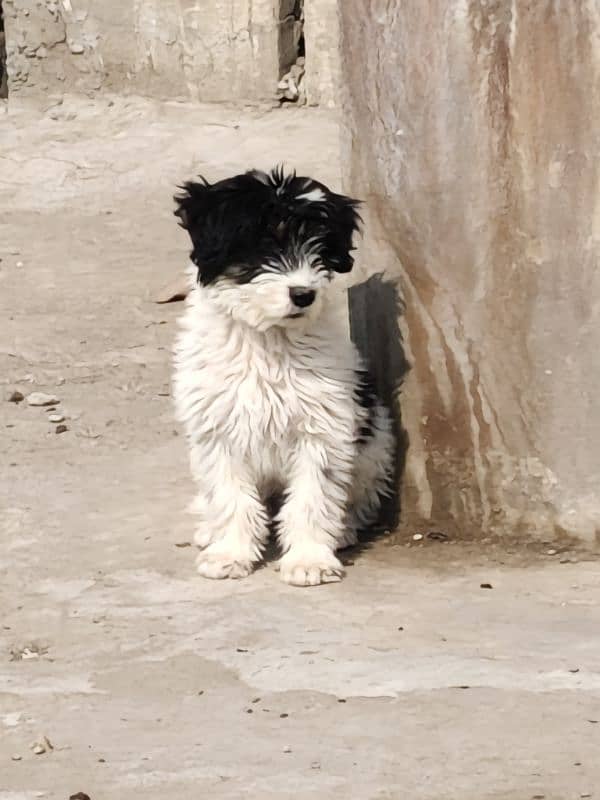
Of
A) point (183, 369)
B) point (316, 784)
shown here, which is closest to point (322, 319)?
point (183, 369)

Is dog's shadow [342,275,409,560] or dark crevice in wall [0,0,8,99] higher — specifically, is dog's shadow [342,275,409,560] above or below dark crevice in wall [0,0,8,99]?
below

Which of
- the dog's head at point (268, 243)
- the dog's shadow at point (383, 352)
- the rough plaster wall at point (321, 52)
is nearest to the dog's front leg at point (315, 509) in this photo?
the dog's shadow at point (383, 352)

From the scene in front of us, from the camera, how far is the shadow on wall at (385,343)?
5863 mm

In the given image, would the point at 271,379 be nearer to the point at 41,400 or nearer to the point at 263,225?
the point at 263,225

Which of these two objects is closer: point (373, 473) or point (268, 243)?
point (268, 243)

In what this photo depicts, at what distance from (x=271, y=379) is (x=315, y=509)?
18.3 inches

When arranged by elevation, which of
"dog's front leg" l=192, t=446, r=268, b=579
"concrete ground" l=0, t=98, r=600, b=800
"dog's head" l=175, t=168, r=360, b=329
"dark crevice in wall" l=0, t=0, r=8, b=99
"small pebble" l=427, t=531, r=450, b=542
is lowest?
"concrete ground" l=0, t=98, r=600, b=800

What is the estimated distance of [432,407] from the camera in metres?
5.85

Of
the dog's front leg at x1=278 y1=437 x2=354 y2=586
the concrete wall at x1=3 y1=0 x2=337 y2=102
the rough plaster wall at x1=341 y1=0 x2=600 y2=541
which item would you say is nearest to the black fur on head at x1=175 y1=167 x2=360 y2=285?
the rough plaster wall at x1=341 y1=0 x2=600 y2=541

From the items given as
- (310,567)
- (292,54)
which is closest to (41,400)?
(310,567)

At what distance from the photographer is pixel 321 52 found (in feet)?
37.4

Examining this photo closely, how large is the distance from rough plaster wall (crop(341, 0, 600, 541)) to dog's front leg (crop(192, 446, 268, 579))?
0.67 m

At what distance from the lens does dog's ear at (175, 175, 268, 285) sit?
521 centimetres

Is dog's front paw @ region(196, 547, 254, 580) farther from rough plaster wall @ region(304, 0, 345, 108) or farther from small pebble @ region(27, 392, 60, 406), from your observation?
rough plaster wall @ region(304, 0, 345, 108)
